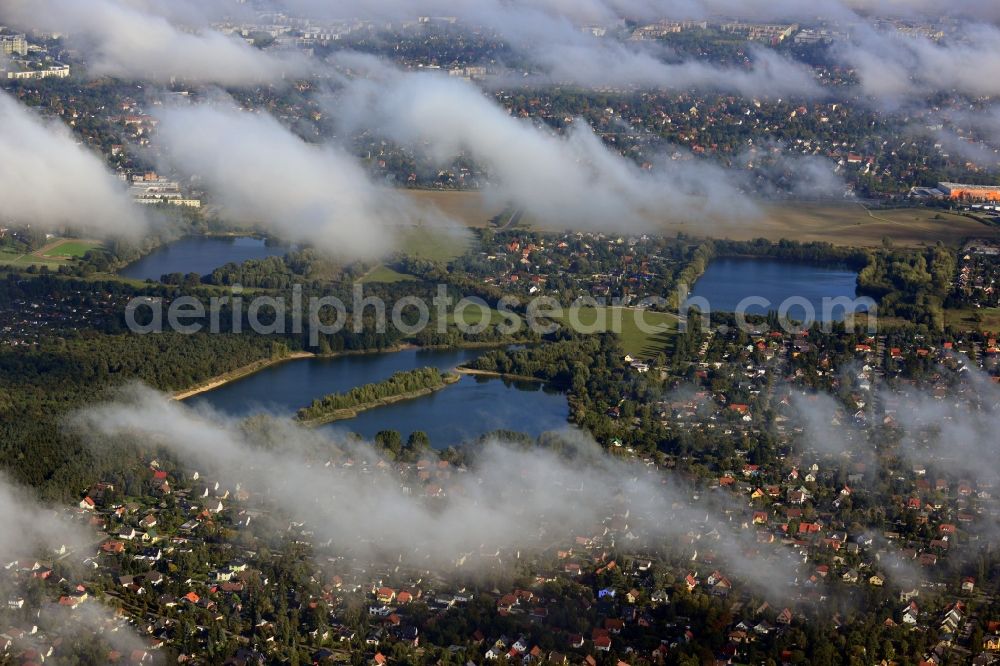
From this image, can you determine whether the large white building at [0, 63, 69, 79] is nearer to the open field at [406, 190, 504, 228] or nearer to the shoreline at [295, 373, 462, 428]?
the open field at [406, 190, 504, 228]

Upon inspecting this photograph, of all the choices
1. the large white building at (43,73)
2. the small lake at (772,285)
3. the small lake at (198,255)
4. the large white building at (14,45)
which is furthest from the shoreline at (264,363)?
the large white building at (14,45)

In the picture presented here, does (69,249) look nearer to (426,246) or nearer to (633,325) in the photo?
(426,246)

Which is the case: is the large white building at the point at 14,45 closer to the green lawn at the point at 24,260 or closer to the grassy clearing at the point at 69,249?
the grassy clearing at the point at 69,249

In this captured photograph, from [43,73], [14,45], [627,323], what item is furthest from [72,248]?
[14,45]

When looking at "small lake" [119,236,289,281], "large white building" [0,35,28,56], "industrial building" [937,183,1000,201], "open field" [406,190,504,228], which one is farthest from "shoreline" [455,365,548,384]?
"large white building" [0,35,28,56]

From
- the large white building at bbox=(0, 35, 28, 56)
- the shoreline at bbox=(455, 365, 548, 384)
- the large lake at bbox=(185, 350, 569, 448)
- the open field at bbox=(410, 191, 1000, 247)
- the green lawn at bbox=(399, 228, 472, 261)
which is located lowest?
the large lake at bbox=(185, 350, 569, 448)

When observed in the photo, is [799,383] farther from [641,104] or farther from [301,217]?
[641,104]
